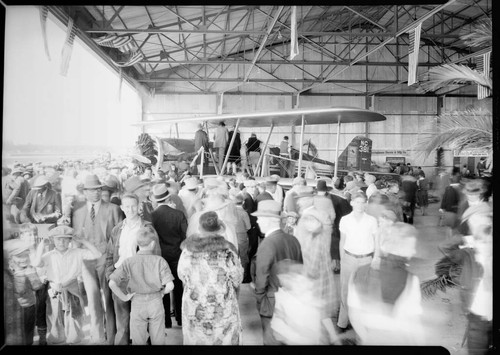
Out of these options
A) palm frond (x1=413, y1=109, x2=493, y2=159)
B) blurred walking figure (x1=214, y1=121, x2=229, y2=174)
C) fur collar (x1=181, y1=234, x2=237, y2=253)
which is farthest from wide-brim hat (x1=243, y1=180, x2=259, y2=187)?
palm frond (x1=413, y1=109, x2=493, y2=159)

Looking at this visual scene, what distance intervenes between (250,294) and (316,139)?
190cm

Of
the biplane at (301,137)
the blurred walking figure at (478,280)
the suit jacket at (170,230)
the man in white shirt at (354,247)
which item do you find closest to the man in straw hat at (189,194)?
the suit jacket at (170,230)

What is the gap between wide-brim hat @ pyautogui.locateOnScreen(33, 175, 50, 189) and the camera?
347 centimetres

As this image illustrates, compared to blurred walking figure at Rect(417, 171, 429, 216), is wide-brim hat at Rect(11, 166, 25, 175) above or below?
above

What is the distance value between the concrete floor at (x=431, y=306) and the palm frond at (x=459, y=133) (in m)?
0.59

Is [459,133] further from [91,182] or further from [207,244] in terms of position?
[91,182]

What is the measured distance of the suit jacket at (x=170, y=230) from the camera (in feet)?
10.3

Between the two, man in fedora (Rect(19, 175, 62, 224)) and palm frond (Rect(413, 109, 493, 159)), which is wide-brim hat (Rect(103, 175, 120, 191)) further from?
palm frond (Rect(413, 109, 493, 159))

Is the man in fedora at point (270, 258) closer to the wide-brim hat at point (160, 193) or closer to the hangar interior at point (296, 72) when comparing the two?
the wide-brim hat at point (160, 193)

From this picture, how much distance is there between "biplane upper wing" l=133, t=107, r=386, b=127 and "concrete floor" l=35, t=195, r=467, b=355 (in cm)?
121

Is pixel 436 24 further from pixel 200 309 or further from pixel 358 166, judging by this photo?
pixel 200 309

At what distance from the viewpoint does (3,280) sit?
131 inches

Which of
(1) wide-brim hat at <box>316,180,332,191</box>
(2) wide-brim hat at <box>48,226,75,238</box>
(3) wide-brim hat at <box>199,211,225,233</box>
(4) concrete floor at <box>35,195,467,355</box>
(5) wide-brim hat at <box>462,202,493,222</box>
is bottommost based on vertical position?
(4) concrete floor at <box>35,195,467,355</box>
